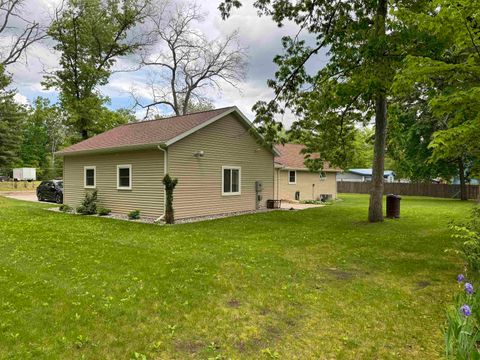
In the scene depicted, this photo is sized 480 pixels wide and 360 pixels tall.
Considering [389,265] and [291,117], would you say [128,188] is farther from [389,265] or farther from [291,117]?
[389,265]

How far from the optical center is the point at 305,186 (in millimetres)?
25031

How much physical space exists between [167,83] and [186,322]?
29.4m

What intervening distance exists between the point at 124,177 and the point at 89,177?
2959 mm

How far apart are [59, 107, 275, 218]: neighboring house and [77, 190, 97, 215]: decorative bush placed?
30 centimetres

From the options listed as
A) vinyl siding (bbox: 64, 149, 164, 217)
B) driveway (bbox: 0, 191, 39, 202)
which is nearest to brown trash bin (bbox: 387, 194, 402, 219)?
vinyl siding (bbox: 64, 149, 164, 217)

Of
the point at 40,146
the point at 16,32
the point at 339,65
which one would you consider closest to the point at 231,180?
the point at 339,65

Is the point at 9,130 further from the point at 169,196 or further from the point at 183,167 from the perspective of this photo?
the point at 169,196

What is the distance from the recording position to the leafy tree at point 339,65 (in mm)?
8969

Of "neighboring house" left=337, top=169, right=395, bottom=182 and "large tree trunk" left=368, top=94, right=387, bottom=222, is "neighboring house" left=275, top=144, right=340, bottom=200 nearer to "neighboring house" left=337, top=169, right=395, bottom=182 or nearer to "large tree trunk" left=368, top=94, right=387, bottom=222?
"large tree trunk" left=368, top=94, right=387, bottom=222

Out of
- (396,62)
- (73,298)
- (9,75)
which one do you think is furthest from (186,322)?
(9,75)

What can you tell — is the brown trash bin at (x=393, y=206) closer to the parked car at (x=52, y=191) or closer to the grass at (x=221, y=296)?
the grass at (x=221, y=296)

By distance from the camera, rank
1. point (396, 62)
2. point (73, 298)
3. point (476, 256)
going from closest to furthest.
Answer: point (476, 256) < point (73, 298) < point (396, 62)

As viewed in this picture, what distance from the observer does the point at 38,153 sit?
5653 centimetres

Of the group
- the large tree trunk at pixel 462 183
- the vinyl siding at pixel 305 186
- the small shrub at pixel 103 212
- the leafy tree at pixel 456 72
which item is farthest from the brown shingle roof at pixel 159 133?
the large tree trunk at pixel 462 183
